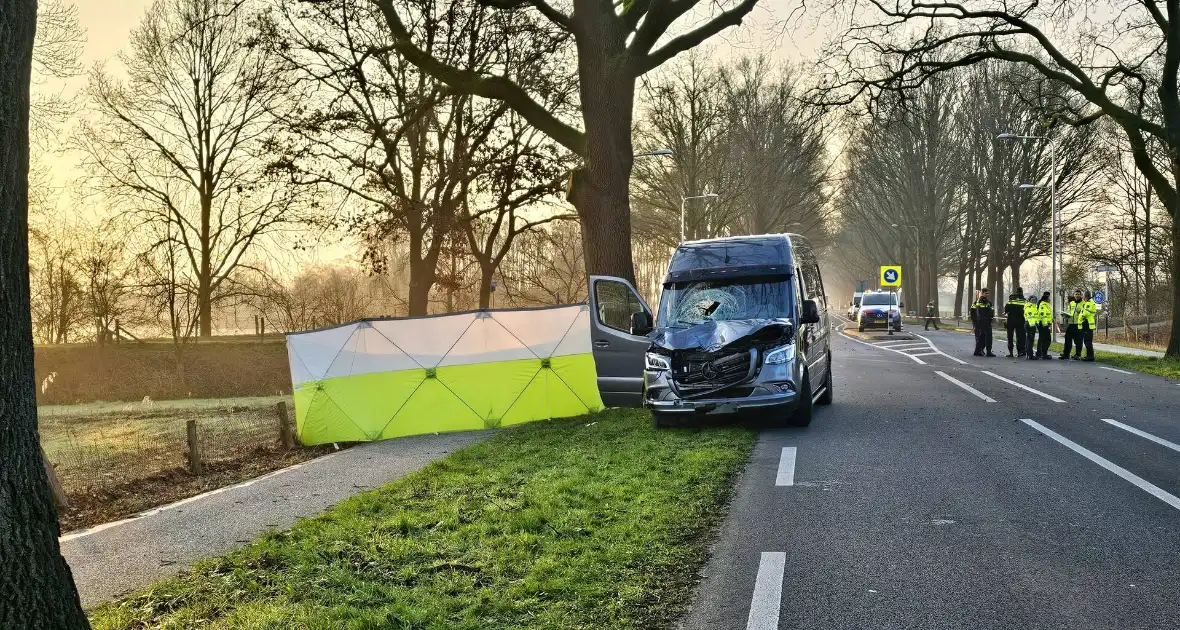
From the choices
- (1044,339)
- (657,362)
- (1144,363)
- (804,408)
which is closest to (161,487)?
(657,362)

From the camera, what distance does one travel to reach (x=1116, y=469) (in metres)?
8.40

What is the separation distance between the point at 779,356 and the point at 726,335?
68cm

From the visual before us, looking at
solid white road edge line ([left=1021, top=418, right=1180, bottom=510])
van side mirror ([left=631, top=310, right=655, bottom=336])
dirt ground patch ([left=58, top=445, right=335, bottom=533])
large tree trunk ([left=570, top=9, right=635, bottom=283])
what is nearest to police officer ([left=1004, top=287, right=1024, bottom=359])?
large tree trunk ([left=570, top=9, right=635, bottom=283])

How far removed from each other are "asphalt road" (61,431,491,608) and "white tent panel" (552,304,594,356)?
316 centimetres

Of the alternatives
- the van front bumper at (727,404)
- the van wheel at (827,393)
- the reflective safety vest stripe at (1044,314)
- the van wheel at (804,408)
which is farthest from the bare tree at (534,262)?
the van front bumper at (727,404)

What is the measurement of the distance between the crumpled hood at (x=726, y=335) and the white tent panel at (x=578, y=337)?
2.72 metres

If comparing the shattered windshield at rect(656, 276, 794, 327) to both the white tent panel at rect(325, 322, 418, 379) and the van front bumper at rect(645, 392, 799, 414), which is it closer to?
the van front bumper at rect(645, 392, 799, 414)

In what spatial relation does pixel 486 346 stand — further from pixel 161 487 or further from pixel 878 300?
pixel 878 300

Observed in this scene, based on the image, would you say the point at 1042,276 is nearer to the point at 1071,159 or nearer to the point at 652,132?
the point at 1071,159

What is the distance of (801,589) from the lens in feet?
16.7

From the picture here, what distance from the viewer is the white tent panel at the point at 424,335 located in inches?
532

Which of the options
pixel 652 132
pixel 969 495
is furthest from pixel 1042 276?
pixel 969 495

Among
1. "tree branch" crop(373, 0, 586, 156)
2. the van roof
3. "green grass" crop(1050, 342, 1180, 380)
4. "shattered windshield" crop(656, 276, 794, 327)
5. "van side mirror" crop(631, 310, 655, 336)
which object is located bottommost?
"green grass" crop(1050, 342, 1180, 380)

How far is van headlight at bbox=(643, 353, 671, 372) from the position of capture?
11.7 meters
